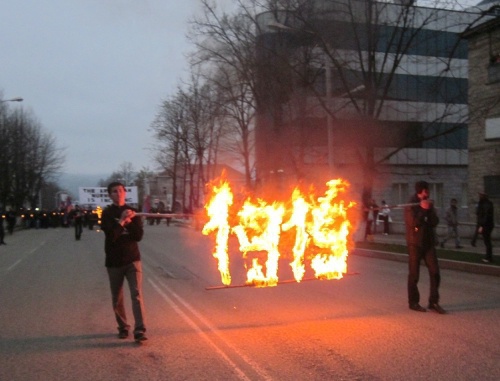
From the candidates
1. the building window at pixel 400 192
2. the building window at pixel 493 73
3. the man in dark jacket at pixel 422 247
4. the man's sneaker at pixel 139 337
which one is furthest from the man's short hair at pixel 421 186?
the building window at pixel 400 192

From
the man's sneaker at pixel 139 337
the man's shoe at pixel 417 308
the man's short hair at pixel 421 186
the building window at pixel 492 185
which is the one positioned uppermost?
the building window at pixel 492 185

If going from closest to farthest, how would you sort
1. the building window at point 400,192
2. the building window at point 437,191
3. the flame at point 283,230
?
the flame at point 283,230
the building window at point 400,192
the building window at point 437,191

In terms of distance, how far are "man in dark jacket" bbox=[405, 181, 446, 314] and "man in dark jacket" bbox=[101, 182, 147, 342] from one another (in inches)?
165

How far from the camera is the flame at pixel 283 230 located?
339 inches

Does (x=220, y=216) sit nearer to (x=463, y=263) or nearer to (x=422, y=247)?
(x=422, y=247)

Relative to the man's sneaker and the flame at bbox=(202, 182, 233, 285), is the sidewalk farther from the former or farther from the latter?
the man's sneaker

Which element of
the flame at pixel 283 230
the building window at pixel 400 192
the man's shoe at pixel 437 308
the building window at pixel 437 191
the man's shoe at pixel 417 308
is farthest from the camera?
the building window at pixel 437 191

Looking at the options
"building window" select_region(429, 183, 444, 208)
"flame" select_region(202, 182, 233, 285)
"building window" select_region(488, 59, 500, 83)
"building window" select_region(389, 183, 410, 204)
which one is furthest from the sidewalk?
"building window" select_region(429, 183, 444, 208)

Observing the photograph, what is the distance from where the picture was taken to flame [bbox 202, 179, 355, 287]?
8.61 metres

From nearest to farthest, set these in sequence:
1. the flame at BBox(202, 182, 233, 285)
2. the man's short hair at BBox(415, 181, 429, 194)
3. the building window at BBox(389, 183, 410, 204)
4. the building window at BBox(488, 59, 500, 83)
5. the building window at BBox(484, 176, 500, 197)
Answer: the flame at BBox(202, 182, 233, 285), the man's short hair at BBox(415, 181, 429, 194), the building window at BBox(488, 59, 500, 83), the building window at BBox(484, 176, 500, 197), the building window at BBox(389, 183, 410, 204)

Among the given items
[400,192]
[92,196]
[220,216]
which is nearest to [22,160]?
[92,196]

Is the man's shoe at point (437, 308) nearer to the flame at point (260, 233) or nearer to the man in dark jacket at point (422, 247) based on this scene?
the man in dark jacket at point (422, 247)

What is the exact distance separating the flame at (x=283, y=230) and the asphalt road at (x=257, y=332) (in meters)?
0.69

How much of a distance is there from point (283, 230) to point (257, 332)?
1.63 m
